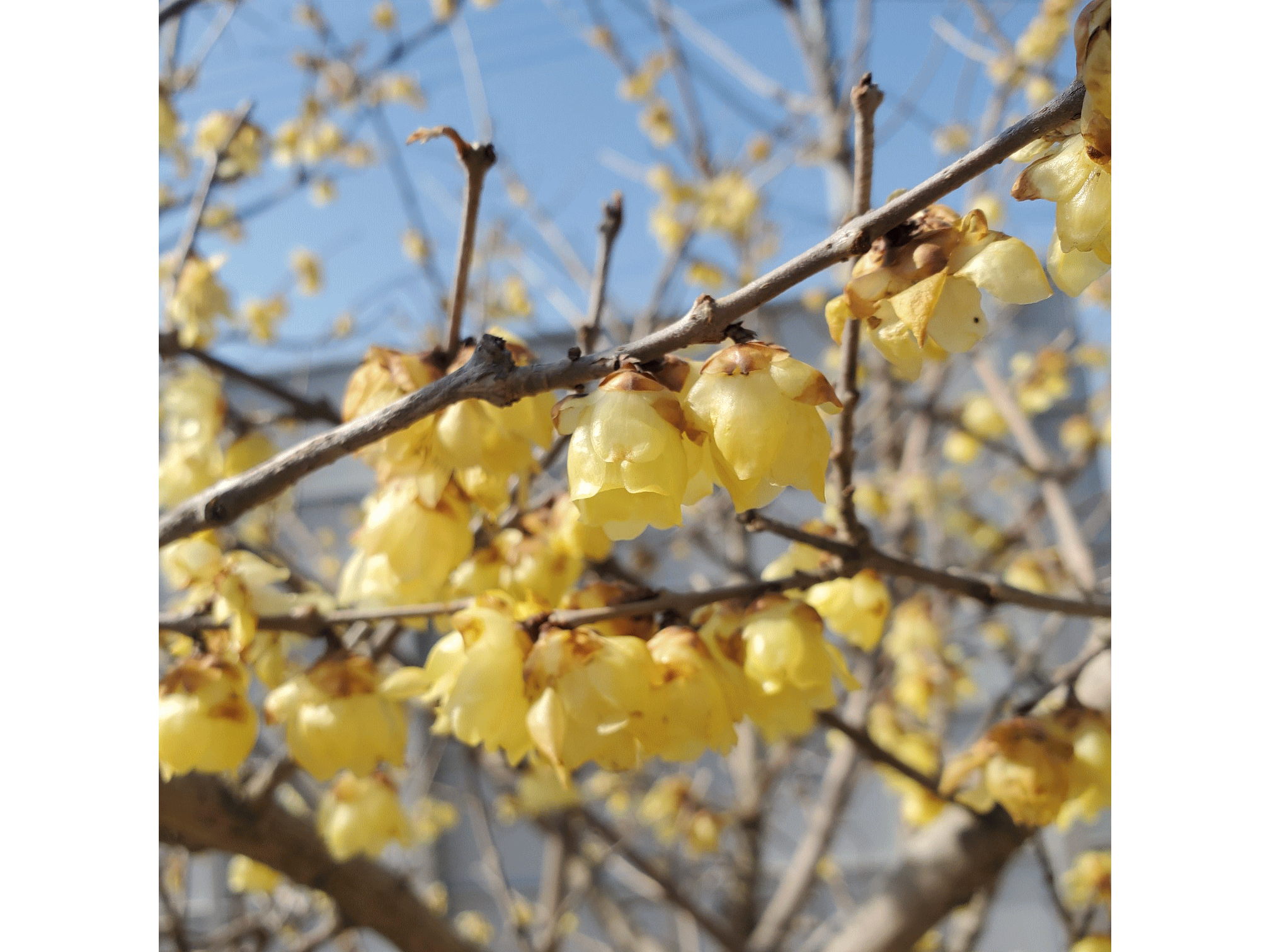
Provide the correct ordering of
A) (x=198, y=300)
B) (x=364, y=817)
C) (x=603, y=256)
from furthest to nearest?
(x=198, y=300) < (x=364, y=817) < (x=603, y=256)

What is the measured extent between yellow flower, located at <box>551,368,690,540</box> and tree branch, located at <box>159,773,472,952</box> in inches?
20.0

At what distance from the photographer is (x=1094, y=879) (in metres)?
0.94

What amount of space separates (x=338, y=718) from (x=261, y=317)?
3.35 ft

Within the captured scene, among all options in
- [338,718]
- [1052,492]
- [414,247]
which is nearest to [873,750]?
[338,718]

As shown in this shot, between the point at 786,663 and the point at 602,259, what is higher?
the point at 602,259

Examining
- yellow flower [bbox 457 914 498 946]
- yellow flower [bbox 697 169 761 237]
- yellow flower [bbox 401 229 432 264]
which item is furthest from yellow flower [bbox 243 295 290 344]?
yellow flower [bbox 457 914 498 946]

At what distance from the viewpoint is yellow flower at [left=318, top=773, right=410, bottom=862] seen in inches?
27.7

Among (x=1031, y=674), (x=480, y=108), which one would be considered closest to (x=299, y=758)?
(x=1031, y=674)

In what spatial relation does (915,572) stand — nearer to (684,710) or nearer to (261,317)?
Answer: (684,710)

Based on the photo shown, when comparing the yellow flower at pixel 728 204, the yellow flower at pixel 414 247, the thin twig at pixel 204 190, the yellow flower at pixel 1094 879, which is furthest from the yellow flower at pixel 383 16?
the yellow flower at pixel 1094 879

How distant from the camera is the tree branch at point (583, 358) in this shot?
27cm

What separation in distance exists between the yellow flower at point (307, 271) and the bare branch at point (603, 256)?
1452mm

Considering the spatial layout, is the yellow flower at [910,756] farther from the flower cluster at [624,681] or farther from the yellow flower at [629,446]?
the yellow flower at [629,446]

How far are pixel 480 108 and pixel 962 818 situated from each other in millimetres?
1163
